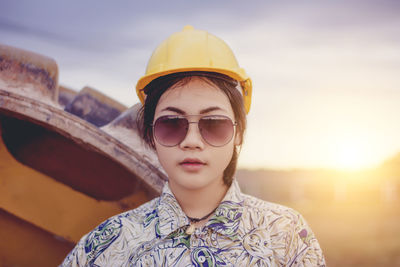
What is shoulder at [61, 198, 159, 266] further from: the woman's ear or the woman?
the woman's ear

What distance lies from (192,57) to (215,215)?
673 mm

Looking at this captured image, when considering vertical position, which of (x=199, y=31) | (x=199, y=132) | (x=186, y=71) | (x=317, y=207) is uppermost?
(x=199, y=31)

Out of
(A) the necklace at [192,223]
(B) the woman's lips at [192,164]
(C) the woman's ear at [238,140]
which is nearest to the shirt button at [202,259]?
(A) the necklace at [192,223]

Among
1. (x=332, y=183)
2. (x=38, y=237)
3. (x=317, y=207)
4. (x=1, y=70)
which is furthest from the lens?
(x=332, y=183)

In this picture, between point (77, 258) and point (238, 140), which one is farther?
point (238, 140)

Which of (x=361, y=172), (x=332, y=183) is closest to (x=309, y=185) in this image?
(x=332, y=183)

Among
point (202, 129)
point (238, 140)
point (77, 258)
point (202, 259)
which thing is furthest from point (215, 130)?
point (77, 258)

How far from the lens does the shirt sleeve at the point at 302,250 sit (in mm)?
1590

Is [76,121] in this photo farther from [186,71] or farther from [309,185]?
[309,185]

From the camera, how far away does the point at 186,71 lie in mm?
1702

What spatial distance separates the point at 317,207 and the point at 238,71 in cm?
1020

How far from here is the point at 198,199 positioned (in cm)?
173

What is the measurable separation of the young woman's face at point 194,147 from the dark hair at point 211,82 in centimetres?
3

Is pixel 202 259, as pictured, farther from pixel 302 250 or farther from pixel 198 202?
pixel 302 250
